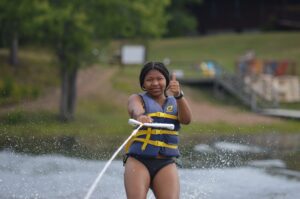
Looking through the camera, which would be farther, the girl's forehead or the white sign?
the white sign

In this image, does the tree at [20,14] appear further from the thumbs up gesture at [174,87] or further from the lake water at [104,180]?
Result: the thumbs up gesture at [174,87]

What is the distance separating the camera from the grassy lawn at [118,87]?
13.1m

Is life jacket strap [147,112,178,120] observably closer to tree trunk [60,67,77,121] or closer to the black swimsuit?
the black swimsuit

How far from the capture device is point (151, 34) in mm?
28531

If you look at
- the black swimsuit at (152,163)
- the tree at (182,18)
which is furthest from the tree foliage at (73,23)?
the tree at (182,18)

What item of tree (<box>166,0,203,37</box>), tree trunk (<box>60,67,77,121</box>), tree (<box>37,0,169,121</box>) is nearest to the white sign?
tree trunk (<box>60,67,77,121</box>)

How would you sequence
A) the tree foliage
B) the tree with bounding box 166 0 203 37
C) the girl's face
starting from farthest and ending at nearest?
the tree with bounding box 166 0 203 37 → the tree foliage → the girl's face

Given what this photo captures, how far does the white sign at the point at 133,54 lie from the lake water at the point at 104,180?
26.2m

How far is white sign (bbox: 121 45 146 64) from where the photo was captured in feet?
123

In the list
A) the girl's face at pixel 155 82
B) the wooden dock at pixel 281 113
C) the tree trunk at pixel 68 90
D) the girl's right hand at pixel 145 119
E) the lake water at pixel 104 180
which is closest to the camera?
the girl's right hand at pixel 145 119

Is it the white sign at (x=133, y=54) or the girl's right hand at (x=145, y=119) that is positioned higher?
Answer: the girl's right hand at (x=145, y=119)

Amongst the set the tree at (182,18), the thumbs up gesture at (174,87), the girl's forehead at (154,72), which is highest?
the girl's forehead at (154,72)

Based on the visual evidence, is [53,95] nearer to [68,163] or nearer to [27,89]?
→ [27,89]

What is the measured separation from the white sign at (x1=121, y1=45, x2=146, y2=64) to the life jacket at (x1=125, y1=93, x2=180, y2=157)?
3033cm
